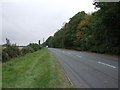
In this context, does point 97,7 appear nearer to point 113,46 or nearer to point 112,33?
point 112,33

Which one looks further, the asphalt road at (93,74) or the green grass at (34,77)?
the asphalt road at (93,74)

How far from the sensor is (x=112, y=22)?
78.9 feet

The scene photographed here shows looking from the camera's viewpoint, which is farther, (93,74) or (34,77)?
(93,74)

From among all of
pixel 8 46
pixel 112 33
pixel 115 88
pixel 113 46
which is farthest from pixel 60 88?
pixel 113 46

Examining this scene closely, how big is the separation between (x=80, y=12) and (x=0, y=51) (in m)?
53.4

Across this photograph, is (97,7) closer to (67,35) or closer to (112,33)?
(112,33)

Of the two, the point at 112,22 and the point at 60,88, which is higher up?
the point at 112,22

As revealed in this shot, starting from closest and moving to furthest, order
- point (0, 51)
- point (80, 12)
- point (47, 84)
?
point (47, 84)
point (0, 51)
point (80, 12)

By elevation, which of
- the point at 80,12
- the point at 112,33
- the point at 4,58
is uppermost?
the point at 80,12

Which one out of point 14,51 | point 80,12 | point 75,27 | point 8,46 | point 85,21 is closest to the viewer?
point 8,46

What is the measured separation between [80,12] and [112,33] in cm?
4425

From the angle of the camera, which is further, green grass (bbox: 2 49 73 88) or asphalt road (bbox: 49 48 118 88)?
asphalt road (bbox: 49 48 118 88)

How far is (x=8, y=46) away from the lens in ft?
76.6

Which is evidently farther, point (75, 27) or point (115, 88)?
point (75, 27)
